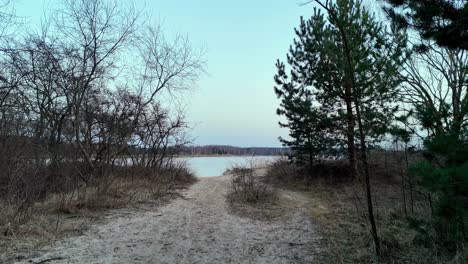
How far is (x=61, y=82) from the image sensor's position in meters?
11.3

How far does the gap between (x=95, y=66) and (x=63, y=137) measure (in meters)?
2.42

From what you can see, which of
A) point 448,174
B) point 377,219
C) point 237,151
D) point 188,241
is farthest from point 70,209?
point 237,151

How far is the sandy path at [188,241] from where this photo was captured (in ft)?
17.7

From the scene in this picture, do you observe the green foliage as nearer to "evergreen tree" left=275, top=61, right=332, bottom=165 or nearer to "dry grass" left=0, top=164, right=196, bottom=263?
"dry grass" left=0, top=164, right=196, bottom=263

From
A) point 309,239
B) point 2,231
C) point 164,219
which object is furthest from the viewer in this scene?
point 164,219

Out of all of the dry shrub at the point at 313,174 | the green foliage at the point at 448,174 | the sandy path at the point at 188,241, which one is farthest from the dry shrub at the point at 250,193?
the green foliage at the point at 448,174

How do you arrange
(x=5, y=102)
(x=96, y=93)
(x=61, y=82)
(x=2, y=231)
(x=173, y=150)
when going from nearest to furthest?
(x=2, y=231) < (x=5, y=102) < (x=61, y=82) < (x=96, y=93) < (x=173, y=150)

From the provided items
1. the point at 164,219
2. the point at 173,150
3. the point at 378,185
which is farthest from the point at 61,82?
the point at 378,185

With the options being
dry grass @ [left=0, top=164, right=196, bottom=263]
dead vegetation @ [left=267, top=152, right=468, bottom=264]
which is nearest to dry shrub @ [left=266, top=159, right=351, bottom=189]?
dead vegetation @ [left=267, top=152, right=468, bottom=264]

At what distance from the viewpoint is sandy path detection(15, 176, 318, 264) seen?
17.7 feet

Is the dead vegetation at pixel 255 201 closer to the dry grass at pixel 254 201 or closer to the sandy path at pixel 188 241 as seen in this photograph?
the dry grass at pixel 254 201

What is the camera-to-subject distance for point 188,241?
638 centimetres

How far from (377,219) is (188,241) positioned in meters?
3.80

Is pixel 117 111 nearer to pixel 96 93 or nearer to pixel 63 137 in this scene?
pixel 96 93
